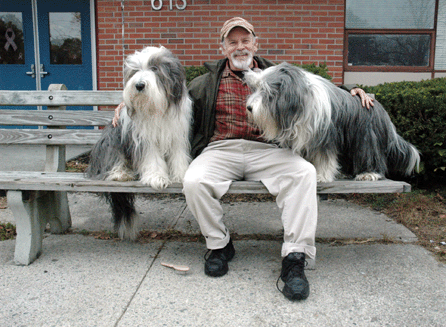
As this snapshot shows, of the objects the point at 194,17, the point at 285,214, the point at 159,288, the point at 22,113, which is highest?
the point at 194,17

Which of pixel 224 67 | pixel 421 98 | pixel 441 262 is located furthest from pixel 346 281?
pixel 421 98

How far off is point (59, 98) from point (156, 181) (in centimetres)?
150

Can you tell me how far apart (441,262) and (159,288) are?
203cm

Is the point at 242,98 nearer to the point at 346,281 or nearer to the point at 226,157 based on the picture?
the point at 226,157

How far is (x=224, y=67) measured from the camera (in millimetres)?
3451

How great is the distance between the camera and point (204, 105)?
3.33m

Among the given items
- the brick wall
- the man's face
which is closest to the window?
→ the brick wall

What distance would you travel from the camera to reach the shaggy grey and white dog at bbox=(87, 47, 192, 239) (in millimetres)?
2750

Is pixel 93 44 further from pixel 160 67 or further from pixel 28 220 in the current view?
pixel 160 67

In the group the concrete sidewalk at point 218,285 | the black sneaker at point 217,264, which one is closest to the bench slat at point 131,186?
the black sneaker at point 217,264

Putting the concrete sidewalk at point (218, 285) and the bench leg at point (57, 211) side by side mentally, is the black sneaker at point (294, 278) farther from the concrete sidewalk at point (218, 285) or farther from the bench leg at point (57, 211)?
the bench leg at point (57, 211)

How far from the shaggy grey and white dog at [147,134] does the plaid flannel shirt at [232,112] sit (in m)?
0.27

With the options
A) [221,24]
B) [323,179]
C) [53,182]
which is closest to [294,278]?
[323,179]

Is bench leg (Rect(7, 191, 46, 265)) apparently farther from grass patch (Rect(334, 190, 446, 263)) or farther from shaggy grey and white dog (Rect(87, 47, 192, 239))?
grass patch (Rect(334, 190, 446, 263))
